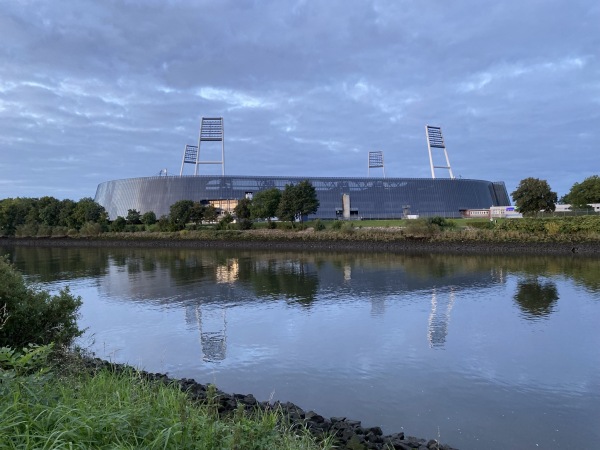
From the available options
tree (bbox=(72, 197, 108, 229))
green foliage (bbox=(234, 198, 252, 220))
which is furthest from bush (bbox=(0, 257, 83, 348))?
tree (bbox=(72, 197, 108, 229))

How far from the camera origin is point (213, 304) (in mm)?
23281

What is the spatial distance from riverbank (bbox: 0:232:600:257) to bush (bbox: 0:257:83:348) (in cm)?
4652

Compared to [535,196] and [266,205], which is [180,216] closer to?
[266,205]

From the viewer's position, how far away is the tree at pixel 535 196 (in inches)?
2336

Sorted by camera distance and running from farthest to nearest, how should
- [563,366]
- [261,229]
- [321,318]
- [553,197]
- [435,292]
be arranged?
1. [261,229]
2. [553,197]
3. [435,292]
4. [321,318]
5. [563,366]

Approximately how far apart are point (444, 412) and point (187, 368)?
23.5 feet

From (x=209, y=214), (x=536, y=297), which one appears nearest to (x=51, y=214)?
(x=209, y=214)

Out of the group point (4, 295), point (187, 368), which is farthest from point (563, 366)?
point (4, 295)

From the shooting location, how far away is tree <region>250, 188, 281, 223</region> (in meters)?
80.9

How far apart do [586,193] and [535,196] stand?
27983 millimetres

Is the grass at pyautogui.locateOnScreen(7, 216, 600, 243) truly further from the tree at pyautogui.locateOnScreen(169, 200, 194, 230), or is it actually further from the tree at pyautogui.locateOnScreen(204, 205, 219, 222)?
the tree at pyautogui.locateOnScreen(204, 205, 219, 222)

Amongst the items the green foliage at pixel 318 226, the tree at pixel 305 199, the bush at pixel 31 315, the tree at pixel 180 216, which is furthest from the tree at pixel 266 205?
the bush at pixel 31 315

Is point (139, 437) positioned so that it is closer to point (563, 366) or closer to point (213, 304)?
point (563, 366)

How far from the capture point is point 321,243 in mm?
64250
